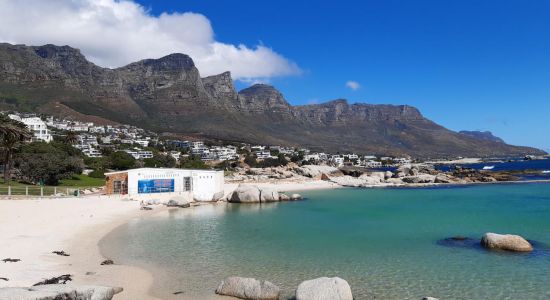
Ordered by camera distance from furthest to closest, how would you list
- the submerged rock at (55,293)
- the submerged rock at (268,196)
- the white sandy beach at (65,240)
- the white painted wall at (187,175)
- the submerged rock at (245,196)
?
the submerged rock at (268,196)
the submerged rock at (245,196)
the white painted wall at (187,175)
the white sandy beach at (65,240)
the submerged rock at (55,293)

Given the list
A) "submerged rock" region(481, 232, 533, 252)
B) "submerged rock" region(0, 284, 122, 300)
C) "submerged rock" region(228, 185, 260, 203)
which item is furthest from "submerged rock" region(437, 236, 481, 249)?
"submerged rock" region(228, 185, 260, 203)

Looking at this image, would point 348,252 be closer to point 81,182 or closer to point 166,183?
point 166,183

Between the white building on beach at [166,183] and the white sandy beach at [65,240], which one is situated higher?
the white building on beach at [166,183]

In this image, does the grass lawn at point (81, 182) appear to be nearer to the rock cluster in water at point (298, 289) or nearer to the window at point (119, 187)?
the window at point (119, 187)

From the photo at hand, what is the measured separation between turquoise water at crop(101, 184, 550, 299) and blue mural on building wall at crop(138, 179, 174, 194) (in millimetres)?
10872

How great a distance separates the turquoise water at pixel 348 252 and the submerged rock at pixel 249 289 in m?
0.85

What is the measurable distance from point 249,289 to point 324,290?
2528 millimetres

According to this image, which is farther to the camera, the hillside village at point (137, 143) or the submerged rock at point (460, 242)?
the hillside village at point (137, 143)

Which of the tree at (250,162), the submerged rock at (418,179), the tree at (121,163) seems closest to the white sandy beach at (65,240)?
the tree at (121,163)

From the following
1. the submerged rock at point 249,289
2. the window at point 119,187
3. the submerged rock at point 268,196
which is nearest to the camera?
the submerged rock at point 249,289

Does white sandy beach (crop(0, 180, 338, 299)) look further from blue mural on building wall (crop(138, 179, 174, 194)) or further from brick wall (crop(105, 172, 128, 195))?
blue mural on building wall (crop(138, 179, 174, 194))

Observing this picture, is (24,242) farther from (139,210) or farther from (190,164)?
(190,164)

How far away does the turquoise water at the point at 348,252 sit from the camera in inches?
612

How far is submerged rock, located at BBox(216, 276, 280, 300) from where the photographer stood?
45.1ft
